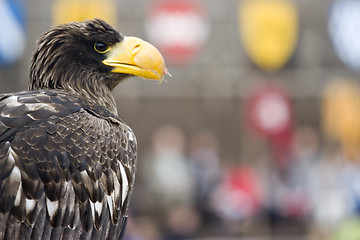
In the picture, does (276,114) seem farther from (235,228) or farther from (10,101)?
(10,101)

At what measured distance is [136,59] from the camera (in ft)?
13.8

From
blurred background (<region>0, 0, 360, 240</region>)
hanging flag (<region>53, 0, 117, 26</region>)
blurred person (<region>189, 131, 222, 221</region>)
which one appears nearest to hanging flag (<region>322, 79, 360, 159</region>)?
blurred background (<region>0, 0, 360, 240</region>)

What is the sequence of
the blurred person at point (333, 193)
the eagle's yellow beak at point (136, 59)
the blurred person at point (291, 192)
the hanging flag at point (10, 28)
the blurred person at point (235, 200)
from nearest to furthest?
the eagle's yellow beak at point (136, 59), the hanging flag at point (10, 28), the blurred person at point (333, 193), the blurred person at point (235, 200), the blurred person at point (291, 192)

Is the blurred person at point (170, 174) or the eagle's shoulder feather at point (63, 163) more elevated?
the eagle's shoulder feather at point (63, 163)

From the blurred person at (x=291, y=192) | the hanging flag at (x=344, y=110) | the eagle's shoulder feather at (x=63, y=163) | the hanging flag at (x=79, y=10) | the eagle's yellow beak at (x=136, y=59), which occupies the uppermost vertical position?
the eagle's yellow beak at (x=136, y=59)

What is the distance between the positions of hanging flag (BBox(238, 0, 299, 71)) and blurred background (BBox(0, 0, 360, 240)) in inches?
0.6

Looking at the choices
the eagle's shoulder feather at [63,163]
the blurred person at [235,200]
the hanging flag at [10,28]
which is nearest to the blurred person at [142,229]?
the blurred person at [235,200]

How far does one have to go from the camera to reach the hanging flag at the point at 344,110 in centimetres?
1279

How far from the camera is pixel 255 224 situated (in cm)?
1159

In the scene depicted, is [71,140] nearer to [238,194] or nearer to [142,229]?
[142,229]

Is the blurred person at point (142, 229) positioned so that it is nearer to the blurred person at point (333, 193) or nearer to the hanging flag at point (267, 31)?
the blurred person at point (333, 193)

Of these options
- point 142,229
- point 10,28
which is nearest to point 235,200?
point 142,229

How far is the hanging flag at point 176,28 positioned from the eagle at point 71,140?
22.7ft

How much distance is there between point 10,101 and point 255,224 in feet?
26.8
